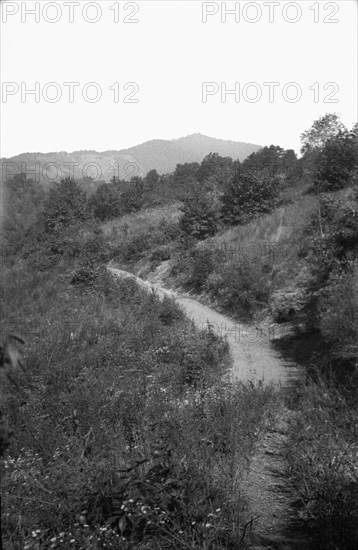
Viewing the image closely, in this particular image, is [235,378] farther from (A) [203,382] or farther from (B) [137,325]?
(B) [137,325]

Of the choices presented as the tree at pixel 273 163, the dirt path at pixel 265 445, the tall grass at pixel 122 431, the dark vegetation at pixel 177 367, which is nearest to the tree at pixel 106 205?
the dark vegetation at pixel 177 367

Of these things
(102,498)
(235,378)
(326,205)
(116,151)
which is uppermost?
(116,151)

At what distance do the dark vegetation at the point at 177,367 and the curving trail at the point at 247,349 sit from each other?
35 centimetres

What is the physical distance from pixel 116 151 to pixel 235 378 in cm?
15403

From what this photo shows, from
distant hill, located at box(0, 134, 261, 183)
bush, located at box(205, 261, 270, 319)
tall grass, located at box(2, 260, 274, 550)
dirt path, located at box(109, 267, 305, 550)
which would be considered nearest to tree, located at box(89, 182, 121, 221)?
bush, located at box(205, 261, 270, 319)

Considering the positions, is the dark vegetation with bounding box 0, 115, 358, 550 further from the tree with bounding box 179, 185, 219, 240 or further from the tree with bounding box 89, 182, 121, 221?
the tree with bounding box 89, 182, 121, 221

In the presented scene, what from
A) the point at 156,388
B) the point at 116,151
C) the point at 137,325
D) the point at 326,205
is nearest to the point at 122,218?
the point at 326,205

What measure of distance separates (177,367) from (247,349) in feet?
7.57

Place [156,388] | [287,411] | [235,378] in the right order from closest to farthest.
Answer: [287,411] < [156,388] < [235,378]

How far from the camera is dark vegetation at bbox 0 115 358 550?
352cm

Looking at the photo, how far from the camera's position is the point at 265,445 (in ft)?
19.0

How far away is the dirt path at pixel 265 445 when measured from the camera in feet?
13.1

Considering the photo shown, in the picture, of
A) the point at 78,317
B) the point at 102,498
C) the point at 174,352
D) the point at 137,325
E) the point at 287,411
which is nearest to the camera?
the point at 102,498

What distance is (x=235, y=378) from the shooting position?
27.9 ft
